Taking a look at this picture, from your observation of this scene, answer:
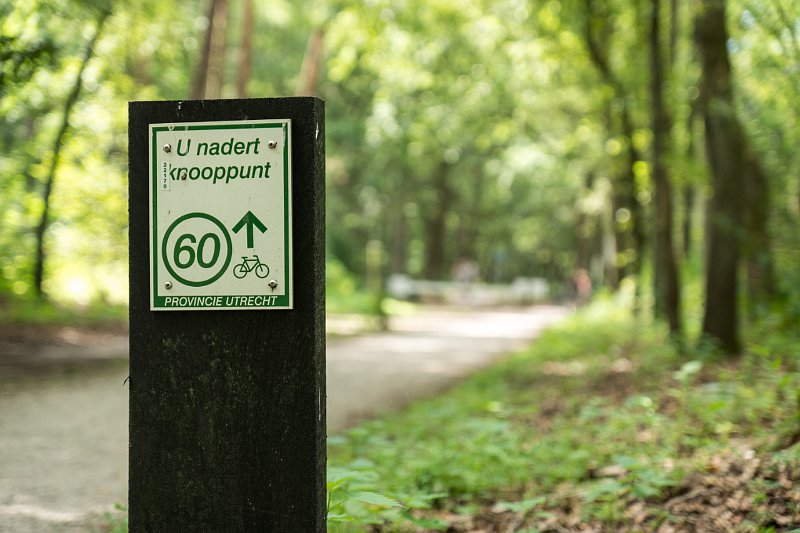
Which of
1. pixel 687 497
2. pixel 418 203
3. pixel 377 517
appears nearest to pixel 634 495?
pixel 687 497

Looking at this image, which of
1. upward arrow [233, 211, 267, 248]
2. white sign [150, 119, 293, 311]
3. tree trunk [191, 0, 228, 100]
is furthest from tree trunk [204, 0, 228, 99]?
upward arrow [233, 211, 267, 248]

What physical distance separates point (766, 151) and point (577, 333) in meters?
11.1

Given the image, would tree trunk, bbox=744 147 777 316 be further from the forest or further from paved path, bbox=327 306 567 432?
paved path, bbox=327 306 567 432

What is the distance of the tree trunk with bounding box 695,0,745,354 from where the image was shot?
9320mm

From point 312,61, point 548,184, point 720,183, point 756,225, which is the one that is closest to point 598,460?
point 720,183

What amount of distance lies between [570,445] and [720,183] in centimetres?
464

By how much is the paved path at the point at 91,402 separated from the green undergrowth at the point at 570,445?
1.51 meters

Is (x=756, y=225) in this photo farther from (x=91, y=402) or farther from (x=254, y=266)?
(x=254, y=266)

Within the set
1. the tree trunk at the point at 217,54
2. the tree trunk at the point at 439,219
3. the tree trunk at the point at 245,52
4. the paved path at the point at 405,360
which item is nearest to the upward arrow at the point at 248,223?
the paved path at the point at 405,360

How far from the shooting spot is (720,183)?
9492 millimetres

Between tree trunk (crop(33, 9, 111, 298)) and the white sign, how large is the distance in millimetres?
9798

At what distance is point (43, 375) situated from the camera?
10797 millimetres

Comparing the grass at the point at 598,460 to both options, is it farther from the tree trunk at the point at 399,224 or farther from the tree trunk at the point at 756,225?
the tree trunk at the point at 399,224

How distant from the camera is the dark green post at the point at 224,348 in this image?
2.86 metres
